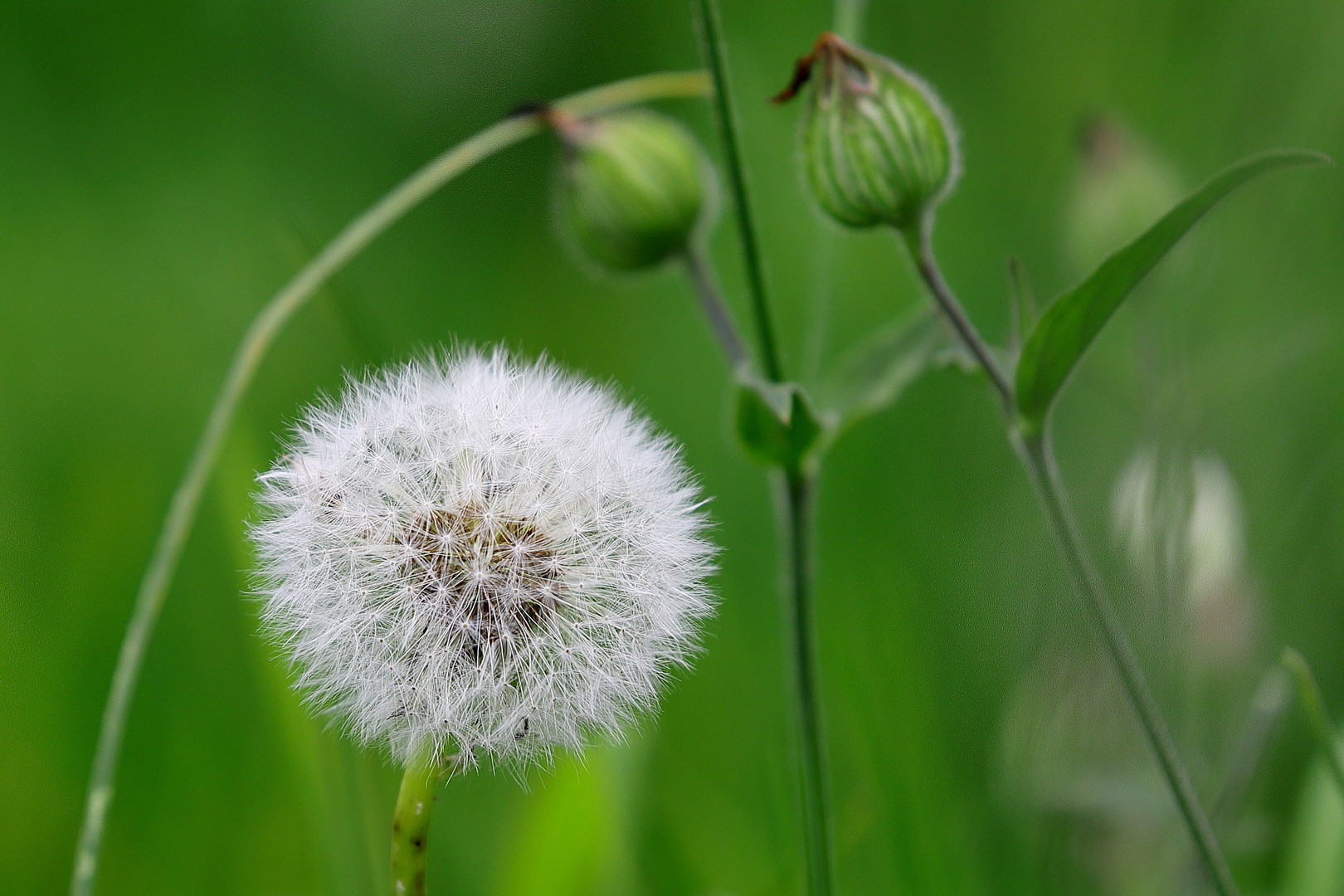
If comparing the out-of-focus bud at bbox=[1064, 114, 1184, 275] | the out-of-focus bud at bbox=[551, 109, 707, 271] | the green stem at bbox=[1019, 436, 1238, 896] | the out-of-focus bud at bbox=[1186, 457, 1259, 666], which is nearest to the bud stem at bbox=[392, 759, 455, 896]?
the green stem at bbox=[1019, 436, 1238, 896]

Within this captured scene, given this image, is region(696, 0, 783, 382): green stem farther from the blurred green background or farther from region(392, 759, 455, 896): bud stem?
region(392, 759, 455, 896): bud stem

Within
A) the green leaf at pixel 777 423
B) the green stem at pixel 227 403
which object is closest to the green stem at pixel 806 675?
the green leaf at pixel 777 423

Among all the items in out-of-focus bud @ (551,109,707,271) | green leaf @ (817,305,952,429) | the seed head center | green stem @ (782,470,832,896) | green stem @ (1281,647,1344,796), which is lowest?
green stem @ (1281,647,1344,796)

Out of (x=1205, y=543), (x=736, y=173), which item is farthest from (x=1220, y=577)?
(x=736, y=173)

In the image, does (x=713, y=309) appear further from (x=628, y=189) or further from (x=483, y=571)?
(x=483, y=571)

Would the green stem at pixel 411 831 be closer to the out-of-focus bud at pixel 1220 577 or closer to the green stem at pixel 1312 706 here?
the green stem at pixel 1312 706

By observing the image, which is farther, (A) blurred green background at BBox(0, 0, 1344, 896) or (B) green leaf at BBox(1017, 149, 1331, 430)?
(A) blurred green background at BBox(0, 0, 1344, 896)
